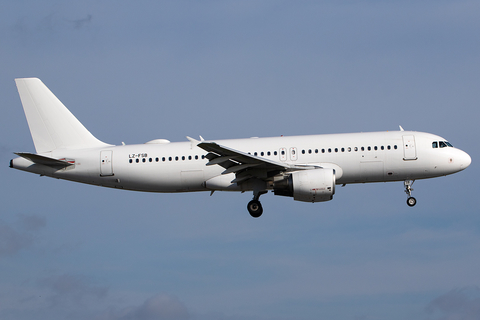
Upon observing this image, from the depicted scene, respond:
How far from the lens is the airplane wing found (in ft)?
100

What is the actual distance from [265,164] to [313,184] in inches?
112

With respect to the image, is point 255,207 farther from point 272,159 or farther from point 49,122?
point 49,122

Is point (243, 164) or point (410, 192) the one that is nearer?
point (243, 164)

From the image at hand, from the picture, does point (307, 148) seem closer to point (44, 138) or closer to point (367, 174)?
point (367, 174)

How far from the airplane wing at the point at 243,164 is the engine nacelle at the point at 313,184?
65cm

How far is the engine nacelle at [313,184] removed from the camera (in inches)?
1227

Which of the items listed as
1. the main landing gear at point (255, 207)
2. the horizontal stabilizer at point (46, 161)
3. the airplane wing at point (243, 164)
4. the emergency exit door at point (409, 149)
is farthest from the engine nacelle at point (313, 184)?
the horizontal stabilizer at point (46, 161)

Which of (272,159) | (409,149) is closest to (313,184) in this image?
(272,159)

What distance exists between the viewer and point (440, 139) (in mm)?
33906

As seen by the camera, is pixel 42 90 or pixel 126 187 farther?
pixel 42 90

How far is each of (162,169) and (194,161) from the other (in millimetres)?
1982

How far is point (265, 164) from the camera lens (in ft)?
104

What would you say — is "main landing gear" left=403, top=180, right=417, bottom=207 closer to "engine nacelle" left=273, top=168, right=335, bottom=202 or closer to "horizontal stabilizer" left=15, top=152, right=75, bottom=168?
"engine nacelle" left=273, top=168, right=335, bottom=202

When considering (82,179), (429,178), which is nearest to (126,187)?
(82,179)
